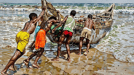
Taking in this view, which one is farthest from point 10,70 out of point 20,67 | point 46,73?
point 46,73

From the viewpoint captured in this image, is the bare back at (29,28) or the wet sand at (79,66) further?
the wet sand at (79,66)

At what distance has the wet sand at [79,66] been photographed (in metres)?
3.93

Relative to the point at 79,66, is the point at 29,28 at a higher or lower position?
higher

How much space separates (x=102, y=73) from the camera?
3934 mm

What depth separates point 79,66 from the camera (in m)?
4.42

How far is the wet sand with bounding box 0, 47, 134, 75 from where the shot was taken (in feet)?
12.9

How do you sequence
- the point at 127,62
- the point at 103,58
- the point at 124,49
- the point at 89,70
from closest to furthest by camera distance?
the point at 89,70, the point at 127,62, the point at 103,58, the point at 124,49

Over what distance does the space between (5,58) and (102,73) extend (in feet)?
11.4

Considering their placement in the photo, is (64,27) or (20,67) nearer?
(20,67)

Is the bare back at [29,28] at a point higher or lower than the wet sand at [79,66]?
higher

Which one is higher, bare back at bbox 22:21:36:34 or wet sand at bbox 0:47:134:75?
bare back at bbox 22:21:36:34

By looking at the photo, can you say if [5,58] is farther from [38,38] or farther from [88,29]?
[88,29]

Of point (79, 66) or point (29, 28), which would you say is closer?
point (29, 28)

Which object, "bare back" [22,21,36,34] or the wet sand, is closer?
"bare back" [22,21,36,34]
